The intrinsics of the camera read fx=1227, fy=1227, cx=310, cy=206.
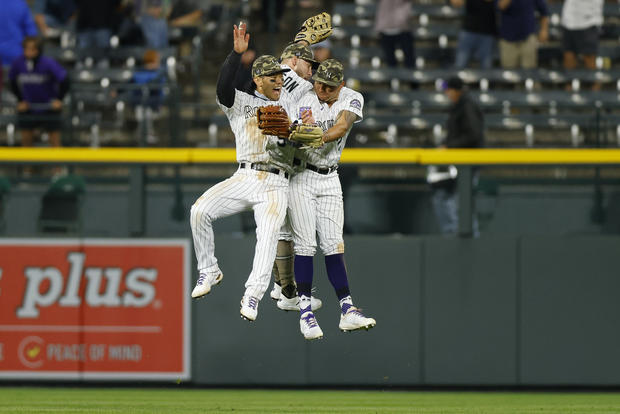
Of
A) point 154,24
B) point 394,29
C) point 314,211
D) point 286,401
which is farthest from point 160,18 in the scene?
point 314,211

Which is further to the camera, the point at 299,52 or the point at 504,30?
the point at 504,30

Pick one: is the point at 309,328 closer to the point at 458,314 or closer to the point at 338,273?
the point at 338,273

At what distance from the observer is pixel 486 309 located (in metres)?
11.9

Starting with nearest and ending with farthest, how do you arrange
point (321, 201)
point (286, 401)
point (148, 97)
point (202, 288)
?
1. point (202, 288)
2. point (321, 201)
3. point (286, 401)
4. point (148, 97)

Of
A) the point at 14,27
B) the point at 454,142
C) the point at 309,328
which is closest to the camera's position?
the point at 309,328

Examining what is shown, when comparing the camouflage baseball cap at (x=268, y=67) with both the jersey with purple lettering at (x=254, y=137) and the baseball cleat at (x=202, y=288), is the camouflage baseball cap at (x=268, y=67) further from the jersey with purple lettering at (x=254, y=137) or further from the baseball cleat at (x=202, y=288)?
the baseball cleat at (x=202, y=288)

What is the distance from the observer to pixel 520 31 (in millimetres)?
15531

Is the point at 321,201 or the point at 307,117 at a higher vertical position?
the point at 307,117

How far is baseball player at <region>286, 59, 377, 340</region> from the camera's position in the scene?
8.92m

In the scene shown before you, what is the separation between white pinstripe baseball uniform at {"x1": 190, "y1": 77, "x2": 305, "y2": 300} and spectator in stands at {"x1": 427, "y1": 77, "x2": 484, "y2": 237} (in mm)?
3040

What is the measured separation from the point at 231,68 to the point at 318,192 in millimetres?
1206

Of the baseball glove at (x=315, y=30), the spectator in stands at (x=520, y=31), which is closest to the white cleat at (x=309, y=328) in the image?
the baseball glove at (x=315, y=30)

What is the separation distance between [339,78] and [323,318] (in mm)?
3745

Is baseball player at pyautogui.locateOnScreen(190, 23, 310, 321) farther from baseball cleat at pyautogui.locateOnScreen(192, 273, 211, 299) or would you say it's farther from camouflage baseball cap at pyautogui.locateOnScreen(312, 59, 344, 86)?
camouflage baseball cap at pyautogui.locateOnScreen(312, 59, 344, 86)
